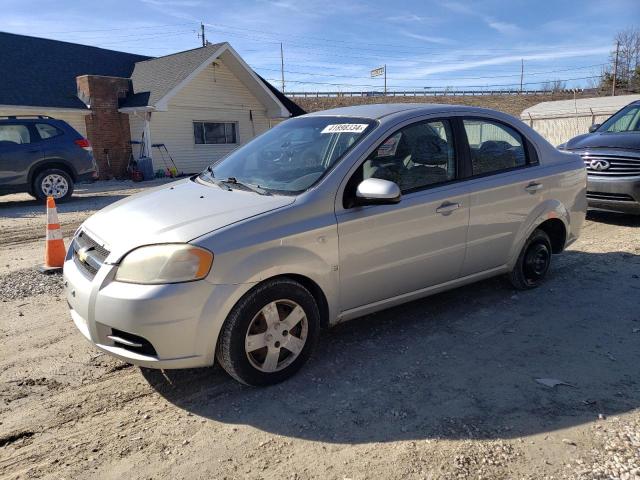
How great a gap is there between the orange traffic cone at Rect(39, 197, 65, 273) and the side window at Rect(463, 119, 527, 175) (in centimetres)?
465

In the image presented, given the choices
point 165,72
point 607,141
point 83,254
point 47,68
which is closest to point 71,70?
point 47,68

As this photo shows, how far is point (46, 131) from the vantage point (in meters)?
11.6

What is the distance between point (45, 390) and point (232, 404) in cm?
127

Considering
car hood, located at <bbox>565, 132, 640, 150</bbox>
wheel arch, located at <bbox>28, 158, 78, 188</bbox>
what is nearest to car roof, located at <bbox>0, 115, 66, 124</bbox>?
wheel arch, located at <bbox>28, 158, 78, 188</bbox>

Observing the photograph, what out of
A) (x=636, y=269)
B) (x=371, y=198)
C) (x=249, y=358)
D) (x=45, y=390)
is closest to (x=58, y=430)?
(x=45, y=390)

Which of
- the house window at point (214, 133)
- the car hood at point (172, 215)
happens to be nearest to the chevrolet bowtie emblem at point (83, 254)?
the car hood at point (172, 215)

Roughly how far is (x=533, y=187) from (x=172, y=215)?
10.5 ft

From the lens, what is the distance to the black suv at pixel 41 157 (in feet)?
36.4

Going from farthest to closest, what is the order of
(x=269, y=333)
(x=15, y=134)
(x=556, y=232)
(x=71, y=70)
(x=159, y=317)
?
(x=71, y=70) < (x=15, y=134) < (x=556, y=232) < (x=269, y=333) < (x=159, y=317)

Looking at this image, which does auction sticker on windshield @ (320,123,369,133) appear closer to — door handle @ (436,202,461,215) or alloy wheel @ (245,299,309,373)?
door handle @ (436,202,461,215)

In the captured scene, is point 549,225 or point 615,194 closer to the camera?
point 549,225

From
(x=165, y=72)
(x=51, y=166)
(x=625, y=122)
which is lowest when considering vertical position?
(x=51, y=166)

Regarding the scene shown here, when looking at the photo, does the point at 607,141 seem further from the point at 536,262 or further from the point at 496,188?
the point at 496,188

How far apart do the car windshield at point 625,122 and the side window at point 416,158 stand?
613 cm
